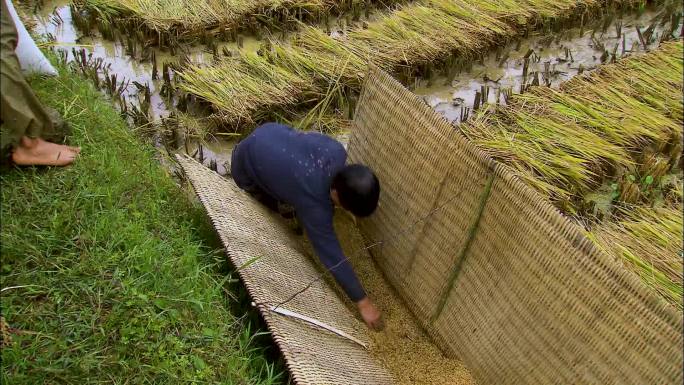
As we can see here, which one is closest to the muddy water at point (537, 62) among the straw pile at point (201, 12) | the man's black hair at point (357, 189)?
the straw pile at point (201, 12)

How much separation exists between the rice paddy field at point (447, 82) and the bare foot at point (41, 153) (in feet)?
3.16

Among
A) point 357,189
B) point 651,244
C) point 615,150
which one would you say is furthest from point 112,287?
point 615,150

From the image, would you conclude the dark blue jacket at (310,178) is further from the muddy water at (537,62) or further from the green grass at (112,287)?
the muddy water at (537,62)

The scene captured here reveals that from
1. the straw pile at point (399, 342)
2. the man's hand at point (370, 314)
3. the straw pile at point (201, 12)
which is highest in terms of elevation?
the straw pile at point (201, 12)

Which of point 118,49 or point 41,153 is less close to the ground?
point 41,153

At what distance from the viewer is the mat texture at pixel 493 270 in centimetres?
179

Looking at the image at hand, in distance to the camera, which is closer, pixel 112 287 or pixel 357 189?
pixel 112 287

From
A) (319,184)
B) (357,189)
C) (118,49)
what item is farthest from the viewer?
(118,49)

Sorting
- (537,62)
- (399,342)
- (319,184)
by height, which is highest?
(537,62)

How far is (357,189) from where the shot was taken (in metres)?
2.21

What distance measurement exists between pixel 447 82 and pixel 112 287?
10.2 feet

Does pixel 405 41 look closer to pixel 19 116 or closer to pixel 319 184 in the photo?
pixel 319 184

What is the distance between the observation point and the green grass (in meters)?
1.88

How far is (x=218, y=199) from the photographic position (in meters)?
2.57
